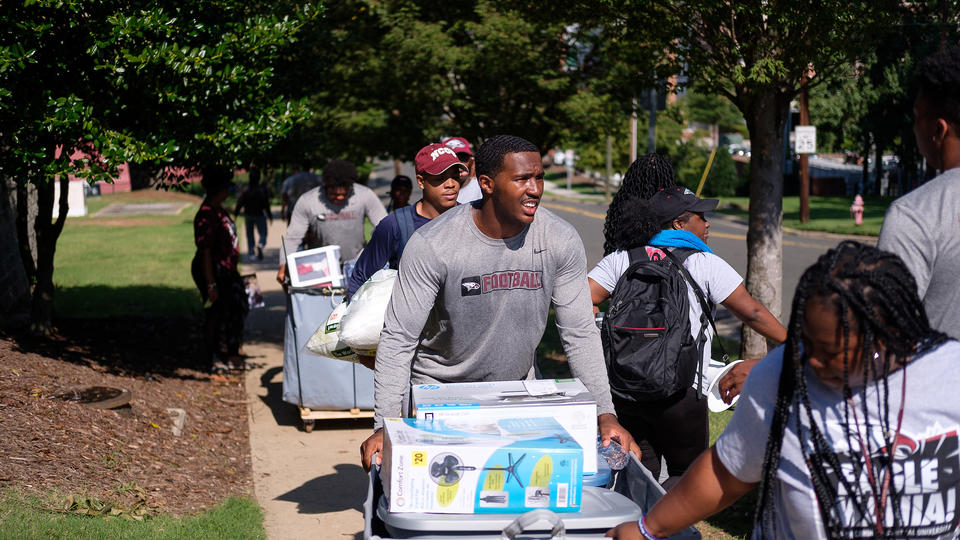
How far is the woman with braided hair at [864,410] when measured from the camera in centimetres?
215

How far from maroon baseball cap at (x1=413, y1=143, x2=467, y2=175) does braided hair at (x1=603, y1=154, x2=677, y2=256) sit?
101 centimetres

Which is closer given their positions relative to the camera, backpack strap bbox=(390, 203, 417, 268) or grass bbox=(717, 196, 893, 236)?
backpack strap bbox=(390, 203, 417, 268)

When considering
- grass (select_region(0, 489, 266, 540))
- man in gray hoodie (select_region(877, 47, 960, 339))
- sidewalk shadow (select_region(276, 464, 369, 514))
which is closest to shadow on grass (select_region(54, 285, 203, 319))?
sidewalk shadow (select_region(276, 464, 369, 514))

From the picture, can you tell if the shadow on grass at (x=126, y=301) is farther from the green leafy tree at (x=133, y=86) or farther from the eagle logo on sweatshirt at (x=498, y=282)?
the eagle logo on sweatshirt at (x=498, y=282)

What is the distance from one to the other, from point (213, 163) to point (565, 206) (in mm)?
33190

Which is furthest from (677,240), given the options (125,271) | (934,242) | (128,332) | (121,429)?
(125,271)

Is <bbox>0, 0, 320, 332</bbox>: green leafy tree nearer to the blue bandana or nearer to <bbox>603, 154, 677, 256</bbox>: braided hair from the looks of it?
<bbox>603, 154, 677, 256</bbox>: braided hair

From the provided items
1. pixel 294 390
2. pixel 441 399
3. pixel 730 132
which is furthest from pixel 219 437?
pixel 730 132

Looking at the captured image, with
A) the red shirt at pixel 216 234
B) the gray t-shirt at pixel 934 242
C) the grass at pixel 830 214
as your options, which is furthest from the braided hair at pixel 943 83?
the grass at pixel 830 214

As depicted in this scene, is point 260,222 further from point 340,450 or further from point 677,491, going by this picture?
point 677,491

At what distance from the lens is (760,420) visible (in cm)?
231

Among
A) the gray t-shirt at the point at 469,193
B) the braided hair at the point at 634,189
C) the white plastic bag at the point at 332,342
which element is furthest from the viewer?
the gray t-shirt at the point at 469,193

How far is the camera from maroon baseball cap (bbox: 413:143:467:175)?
526cm

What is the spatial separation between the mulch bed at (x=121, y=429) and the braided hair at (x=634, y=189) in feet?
9.42
